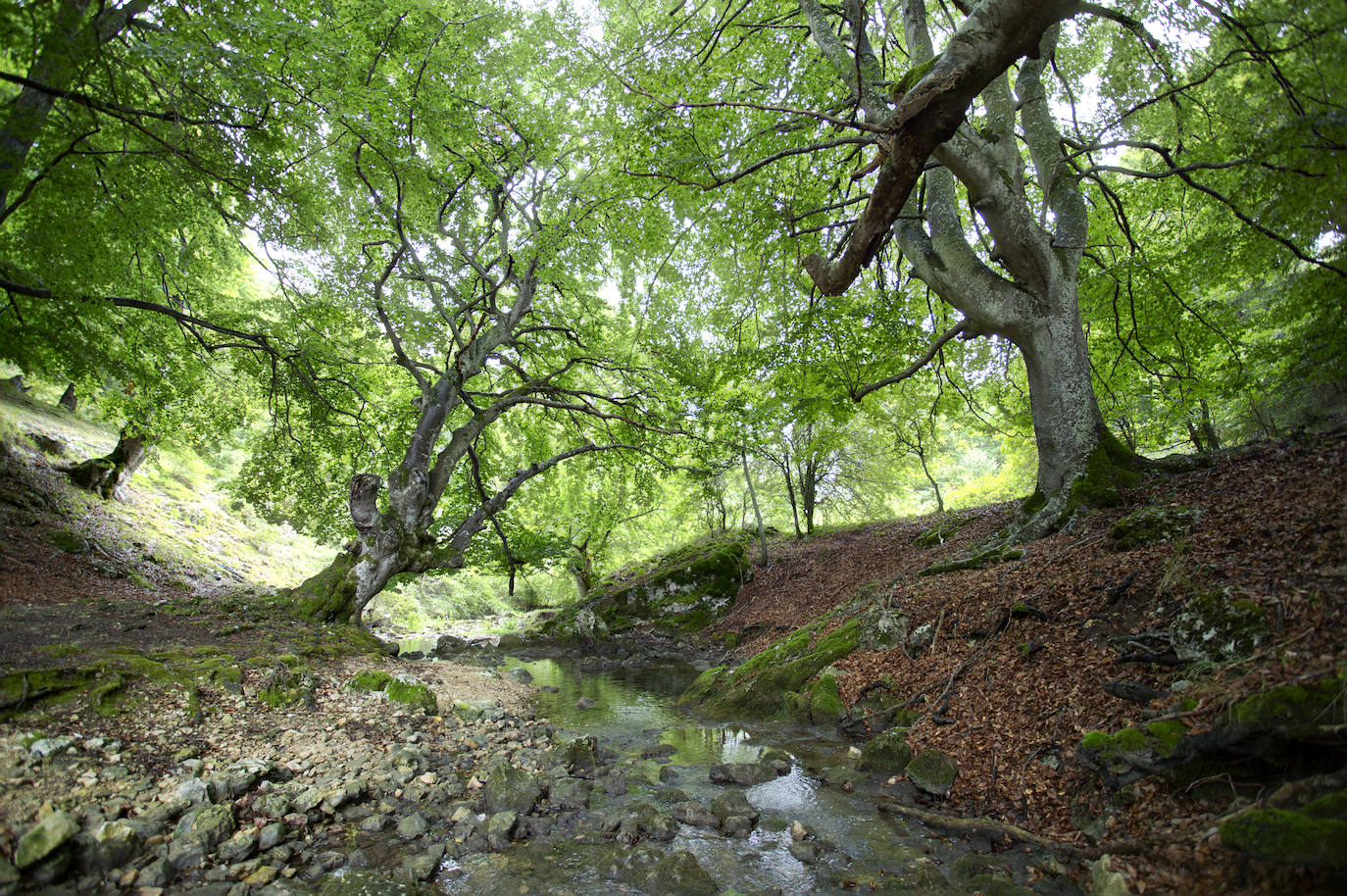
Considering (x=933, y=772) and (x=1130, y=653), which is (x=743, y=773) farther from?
(x=1130, y=653)

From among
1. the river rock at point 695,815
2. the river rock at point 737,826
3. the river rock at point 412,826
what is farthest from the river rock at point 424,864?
the river rock at point 737,826

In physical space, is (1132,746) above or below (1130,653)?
below

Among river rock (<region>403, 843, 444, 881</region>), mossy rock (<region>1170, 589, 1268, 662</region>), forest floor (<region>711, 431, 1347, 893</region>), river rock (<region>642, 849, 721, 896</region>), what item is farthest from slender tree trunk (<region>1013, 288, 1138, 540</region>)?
river rock (<region>403, 843, 444, 881</region>)

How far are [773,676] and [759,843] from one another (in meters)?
3.40

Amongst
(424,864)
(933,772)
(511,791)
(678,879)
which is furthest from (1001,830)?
(424,864)

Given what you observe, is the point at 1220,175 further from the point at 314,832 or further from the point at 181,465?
the point at 181,465

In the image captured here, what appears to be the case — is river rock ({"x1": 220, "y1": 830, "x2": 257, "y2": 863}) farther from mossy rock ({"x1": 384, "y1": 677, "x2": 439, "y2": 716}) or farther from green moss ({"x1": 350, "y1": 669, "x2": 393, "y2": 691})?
green moss ({"x1": 350, "y1": 669, "x2": 393, "y2": 691})

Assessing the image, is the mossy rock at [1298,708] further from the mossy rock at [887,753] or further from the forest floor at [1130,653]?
the mossy rock at [887,753]

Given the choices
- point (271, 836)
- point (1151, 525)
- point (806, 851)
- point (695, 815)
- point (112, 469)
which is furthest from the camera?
point (112, 469)

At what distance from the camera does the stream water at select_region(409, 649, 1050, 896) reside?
10.7 ft

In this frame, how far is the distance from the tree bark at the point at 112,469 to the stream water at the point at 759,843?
15870 millimetres

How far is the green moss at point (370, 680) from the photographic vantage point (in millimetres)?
6582

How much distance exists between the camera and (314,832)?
3.64m

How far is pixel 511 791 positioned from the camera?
170 inches
